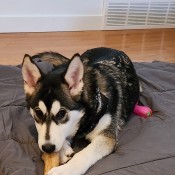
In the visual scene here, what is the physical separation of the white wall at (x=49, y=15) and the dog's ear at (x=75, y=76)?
87.7 inches

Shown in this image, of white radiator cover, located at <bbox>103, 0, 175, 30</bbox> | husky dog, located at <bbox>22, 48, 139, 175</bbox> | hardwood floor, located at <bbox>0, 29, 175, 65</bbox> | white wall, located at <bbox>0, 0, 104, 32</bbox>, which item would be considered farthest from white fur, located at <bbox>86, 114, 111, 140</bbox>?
white radiator cover, located at <bbox>103, 0, 175, 30</bbox>

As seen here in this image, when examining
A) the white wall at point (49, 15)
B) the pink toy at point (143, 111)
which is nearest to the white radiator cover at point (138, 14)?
the white wall at point (49, 15)

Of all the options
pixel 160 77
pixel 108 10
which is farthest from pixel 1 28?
pixel 160 77

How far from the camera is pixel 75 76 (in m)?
1.37

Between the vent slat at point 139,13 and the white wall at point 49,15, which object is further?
the vent slat at point 139,13

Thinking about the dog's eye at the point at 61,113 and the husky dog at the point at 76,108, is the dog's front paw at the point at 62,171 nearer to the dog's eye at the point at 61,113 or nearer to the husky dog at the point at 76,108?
the husky dog at the point at 76,108

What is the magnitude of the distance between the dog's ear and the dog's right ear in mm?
138

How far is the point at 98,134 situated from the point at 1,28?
226cm

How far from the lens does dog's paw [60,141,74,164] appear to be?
143 centimetres

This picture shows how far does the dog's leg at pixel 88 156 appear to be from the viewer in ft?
4.31

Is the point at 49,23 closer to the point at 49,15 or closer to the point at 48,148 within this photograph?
the point at 49,15

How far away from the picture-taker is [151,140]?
1580 millimetres

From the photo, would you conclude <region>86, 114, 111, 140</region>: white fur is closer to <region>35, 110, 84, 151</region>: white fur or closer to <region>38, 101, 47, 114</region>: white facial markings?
<region>35, 110, 84, 151</region>: white fur

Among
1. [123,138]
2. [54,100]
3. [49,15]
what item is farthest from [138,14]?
[54,100]
